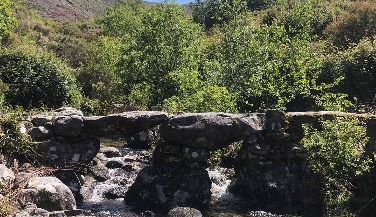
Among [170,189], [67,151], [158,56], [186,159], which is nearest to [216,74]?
[158,56]

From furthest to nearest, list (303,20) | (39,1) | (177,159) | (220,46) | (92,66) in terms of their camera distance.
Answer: (39,1)
(92,66)
(220,46)
(303,20)
(177,159)

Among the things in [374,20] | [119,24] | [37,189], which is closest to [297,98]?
[374,20]

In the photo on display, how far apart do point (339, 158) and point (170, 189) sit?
6028 mm

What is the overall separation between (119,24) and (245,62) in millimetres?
34597

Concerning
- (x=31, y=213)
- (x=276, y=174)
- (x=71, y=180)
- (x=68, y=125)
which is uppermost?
(x=68, y=125)

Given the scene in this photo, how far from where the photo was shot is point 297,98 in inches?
882

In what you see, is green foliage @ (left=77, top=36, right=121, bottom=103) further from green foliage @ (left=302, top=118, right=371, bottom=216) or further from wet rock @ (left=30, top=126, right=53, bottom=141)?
green foliage @ (left=302, top=118, right=371, bottom=216)

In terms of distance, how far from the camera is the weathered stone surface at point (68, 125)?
1326cm

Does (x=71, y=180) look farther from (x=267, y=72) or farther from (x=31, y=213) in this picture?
(x=267, y=72)

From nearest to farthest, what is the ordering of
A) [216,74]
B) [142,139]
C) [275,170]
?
1. [275,170]
2. [142,139]
3. [216,74]

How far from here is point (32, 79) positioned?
20359mm

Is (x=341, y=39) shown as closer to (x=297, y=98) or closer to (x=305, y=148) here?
(x=297, y=98)

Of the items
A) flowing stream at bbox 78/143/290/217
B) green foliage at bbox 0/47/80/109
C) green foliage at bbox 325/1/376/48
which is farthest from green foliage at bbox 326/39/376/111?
green foliage at bbox 0/47/80/109

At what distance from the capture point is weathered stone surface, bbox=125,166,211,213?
12.8 m
